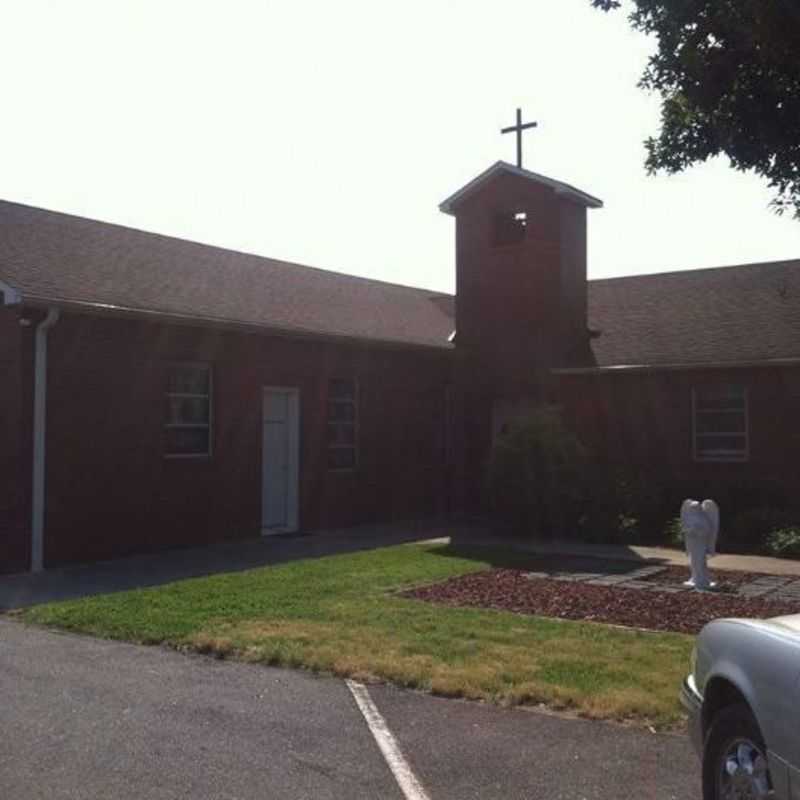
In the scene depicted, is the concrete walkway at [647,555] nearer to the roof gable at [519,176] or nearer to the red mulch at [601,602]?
the red mulch at [601,602]

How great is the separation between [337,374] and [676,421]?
5908 millimetres

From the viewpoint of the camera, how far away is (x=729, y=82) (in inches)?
314

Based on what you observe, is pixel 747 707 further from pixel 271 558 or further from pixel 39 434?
pixel 39 434

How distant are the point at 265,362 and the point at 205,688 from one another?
9.08m

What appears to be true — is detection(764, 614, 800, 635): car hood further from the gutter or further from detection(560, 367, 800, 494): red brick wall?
detection(560, 367, 800, 494): red brick wall

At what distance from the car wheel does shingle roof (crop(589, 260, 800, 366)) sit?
13.7 metres

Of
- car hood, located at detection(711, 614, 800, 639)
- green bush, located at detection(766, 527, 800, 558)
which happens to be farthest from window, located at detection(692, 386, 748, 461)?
car hood, located at detection(711, 614, 800, 639)

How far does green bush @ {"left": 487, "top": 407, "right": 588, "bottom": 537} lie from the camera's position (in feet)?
53.6

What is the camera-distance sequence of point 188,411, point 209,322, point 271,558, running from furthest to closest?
point 188,411, point 209,322, point 271,558

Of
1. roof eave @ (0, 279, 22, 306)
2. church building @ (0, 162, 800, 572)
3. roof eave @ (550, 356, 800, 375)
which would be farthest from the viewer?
roof eave @ (550, 356, 800, 375)

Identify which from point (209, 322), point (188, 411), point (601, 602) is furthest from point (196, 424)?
point (601, 602)

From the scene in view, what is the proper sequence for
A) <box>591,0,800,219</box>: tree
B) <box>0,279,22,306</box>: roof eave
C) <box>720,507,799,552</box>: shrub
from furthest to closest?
<box>720,507,799,552</box>: shrub, <box>0,279,22,306</box>: roof eave, <box>591,0,800,219</box>: tree

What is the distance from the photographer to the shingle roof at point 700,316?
18.0 m

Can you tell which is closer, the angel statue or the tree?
the tree
